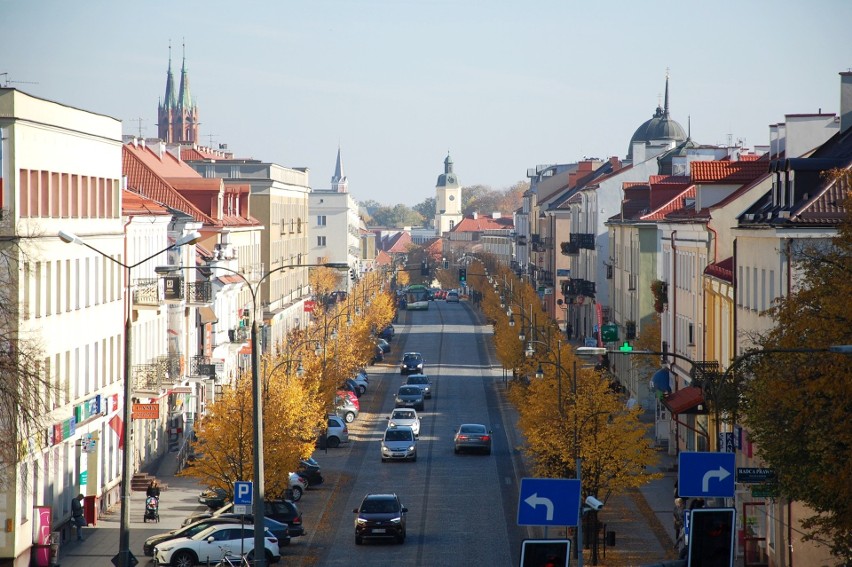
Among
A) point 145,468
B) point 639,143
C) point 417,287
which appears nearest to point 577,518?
point 145,468

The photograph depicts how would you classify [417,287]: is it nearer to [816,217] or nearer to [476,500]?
[476,500]

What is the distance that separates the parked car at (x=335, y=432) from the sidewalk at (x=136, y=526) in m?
10.6

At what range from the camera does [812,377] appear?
2406cm

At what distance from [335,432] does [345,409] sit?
8.47 m

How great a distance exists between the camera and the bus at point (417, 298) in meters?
170

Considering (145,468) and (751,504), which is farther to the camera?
(145,468)

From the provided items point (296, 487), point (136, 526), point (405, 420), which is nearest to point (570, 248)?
point (405, 420)

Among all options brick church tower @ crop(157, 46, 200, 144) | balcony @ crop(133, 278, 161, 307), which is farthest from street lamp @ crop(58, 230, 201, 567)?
brick church tower @ crop(157, 46, 200, 144)

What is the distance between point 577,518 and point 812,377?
4496mm

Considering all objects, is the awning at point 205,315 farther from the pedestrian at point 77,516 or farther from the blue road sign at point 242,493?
the blue road sign at point 242,493

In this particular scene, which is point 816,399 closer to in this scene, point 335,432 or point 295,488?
point 295,488

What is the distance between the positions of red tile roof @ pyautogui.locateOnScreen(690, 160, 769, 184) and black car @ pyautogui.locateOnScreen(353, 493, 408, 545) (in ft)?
55.1

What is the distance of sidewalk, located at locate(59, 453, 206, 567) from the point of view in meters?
36.7

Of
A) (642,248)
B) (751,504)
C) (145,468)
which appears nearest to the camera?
(751,504)
